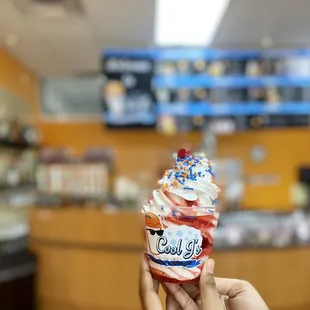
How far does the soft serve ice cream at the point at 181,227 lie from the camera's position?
1.24m

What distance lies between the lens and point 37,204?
3.99 metres

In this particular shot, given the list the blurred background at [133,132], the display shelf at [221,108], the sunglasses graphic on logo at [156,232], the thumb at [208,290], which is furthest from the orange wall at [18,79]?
the thumb at [208,290]

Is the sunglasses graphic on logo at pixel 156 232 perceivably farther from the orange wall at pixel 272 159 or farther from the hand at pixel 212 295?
the orange wall at pixel 272 159

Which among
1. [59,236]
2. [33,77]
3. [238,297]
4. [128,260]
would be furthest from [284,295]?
[33,77]

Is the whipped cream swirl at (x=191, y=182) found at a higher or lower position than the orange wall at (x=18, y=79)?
lower

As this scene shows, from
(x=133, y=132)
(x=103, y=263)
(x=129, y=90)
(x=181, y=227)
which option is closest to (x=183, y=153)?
(x=181, y=227)

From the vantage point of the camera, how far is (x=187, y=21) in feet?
13.2

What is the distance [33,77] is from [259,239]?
117 inches

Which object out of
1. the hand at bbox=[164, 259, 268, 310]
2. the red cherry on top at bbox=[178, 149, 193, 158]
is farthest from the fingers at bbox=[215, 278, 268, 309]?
the red cherry on top at bbox=[178, 149, 193, 158]

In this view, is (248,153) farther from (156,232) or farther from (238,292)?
(156,232)

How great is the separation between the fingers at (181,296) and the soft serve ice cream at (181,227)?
0.04 m

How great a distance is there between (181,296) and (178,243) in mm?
148

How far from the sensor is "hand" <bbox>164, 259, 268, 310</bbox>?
119 cm

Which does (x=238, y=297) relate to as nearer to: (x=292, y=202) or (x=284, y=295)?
(x=284, y=295)
